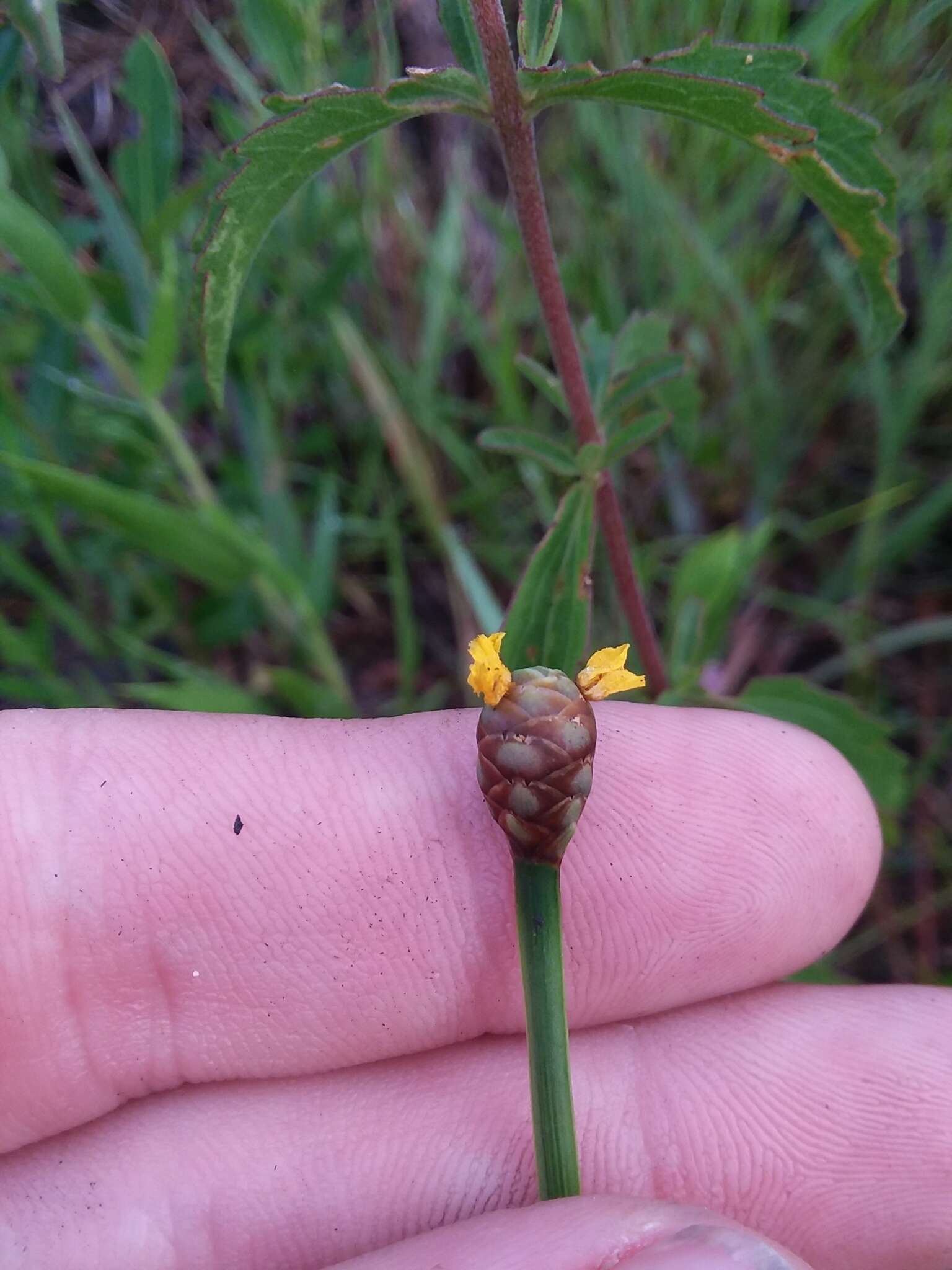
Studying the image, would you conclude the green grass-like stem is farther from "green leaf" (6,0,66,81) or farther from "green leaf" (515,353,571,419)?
"green leaf" (6,0,66,81)

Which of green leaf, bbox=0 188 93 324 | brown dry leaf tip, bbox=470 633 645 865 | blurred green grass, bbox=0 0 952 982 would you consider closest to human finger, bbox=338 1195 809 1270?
brown dry leaf tip, bbox=470 633 645 865

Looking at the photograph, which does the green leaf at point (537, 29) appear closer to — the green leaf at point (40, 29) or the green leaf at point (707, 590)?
the green leaf at point (40, 29)

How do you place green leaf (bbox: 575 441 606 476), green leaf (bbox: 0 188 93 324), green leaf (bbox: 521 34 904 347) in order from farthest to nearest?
green leaf (bbox: 0 188 93 324), green leaf (bbox: 575 441 606 476), green leaf (bbox: 521 34 904 347)

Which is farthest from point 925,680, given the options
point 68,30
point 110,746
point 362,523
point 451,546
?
point 68,30

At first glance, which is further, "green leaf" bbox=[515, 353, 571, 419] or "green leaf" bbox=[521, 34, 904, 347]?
"green leaf" bbox=[515, 353, 571, 419]

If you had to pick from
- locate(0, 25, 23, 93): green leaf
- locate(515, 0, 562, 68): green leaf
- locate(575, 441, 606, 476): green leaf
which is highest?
locate(0, 25, 23, 93): green leaf

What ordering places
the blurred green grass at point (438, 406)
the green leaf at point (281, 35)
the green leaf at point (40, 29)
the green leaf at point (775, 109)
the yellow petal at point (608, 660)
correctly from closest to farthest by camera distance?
the green leaf at point (775, 109)
the green leaf at point (40, 29)
the yellow petal at point (608, 660)
the green leaf at point (281, 35)
the blurred green grass at point (438, 406)

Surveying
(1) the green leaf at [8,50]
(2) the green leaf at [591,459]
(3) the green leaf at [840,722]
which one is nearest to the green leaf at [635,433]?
(2) the green leaf at [591,459]

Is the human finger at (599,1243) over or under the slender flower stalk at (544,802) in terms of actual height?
under
